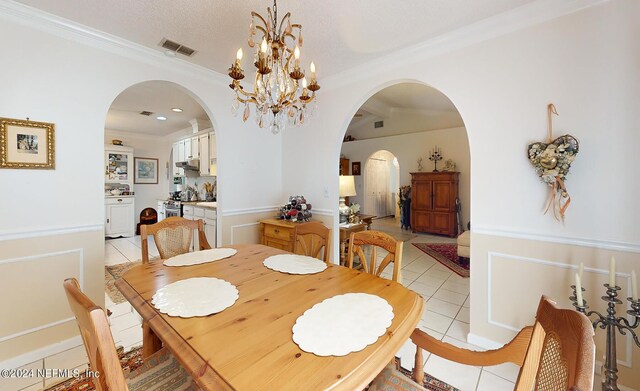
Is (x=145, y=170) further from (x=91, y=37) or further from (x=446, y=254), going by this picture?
(x=446, y=254)

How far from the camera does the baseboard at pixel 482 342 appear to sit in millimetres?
1961

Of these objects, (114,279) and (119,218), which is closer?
(114,279)

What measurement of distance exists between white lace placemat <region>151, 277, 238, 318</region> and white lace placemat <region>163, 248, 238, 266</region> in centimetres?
31

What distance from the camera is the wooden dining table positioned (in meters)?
0.68

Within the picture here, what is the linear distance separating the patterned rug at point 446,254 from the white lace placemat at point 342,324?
313 centimetres

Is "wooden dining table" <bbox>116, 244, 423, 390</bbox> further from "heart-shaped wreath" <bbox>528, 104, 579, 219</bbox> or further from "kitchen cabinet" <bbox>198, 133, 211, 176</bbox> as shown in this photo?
"kitchen cabinet" <bbox>198, 133, 211, 176</bbox>

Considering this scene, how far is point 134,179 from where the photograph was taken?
6.14m

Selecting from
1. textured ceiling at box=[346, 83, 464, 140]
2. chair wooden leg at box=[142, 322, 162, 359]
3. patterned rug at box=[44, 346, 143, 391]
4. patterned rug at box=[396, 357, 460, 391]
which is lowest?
patterned rug at box=[44, 346, 143, 391]

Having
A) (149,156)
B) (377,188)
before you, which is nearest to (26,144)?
(149,156)

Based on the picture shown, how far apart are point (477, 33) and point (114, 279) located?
496 cm

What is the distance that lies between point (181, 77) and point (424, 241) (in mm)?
5451

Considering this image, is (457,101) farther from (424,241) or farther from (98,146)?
(424,241)

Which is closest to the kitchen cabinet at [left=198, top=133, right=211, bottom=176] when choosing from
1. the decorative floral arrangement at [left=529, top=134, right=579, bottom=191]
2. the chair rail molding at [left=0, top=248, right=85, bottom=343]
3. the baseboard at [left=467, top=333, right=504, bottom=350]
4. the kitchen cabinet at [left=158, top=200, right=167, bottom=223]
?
the kitchen cabinet at [left=158, top=200, right=167, bottom=223]

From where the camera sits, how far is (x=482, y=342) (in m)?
2.01
